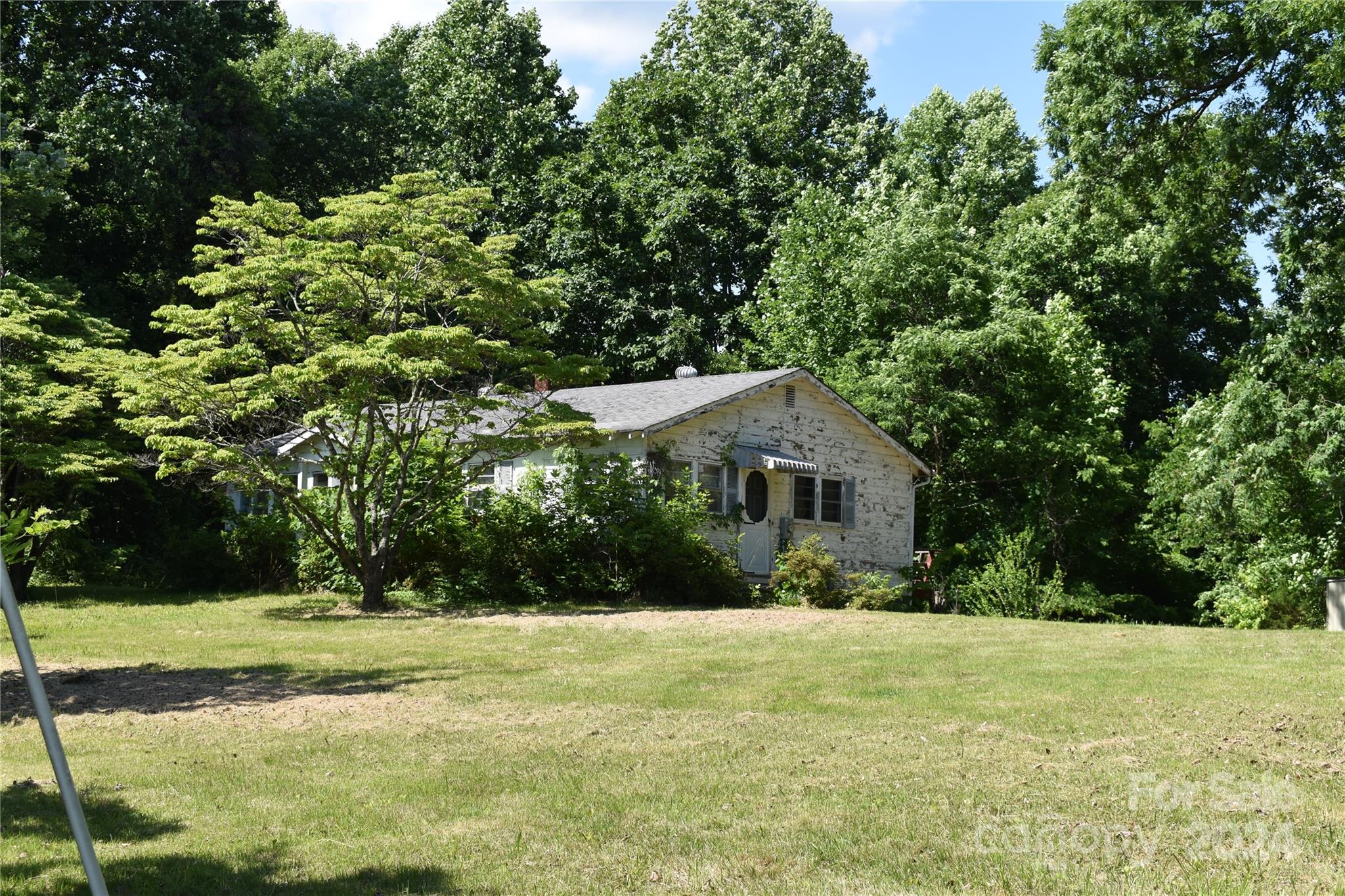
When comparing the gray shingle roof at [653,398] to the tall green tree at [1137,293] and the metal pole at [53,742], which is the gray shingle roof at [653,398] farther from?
the metal pole at [53,742]

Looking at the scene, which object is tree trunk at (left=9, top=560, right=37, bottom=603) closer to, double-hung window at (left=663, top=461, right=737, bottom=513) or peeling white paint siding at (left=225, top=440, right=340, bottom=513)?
peeling white paint siding at (left=225, top=440, right=340, bottom=513)

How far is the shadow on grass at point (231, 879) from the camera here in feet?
16.2

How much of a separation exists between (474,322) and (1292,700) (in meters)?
13.1

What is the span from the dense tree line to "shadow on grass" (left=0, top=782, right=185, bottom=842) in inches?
97.8

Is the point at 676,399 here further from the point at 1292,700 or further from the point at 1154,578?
the point at 1292,700

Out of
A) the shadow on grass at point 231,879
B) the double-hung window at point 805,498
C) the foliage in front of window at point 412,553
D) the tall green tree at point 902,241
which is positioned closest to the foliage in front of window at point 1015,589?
the double-hung window at point 805,498

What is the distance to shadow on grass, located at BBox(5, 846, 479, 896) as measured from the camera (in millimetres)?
4934

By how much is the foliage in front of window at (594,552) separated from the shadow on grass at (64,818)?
13.7 metres

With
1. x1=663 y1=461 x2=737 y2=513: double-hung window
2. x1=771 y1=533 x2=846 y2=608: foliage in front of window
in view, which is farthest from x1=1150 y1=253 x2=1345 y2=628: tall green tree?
x1=663 y1=461 x2=737 y2=513: double-hung window

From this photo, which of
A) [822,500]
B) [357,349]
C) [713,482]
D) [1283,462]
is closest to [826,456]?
[822,500]

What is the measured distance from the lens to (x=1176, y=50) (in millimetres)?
18391

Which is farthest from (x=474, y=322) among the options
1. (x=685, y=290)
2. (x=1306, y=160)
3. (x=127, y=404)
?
(x=685, y=290)

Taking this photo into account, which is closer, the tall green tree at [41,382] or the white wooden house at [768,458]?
the tall green tree at [41,382]

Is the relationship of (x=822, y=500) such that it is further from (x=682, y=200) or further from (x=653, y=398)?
(x=682, y=200)
